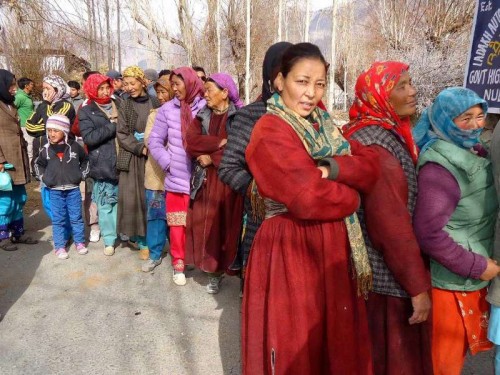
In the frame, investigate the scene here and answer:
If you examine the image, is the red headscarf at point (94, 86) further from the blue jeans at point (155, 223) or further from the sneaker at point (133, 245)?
the sneaker at point (133, 245)

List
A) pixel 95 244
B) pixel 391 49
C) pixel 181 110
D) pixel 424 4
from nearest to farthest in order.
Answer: pixel 181 110 < pixel 95 244 < pixel 424 4 < pixel 391 49

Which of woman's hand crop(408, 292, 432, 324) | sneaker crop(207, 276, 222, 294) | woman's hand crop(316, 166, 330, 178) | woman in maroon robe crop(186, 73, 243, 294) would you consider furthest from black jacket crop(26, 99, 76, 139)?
woman's hand crop(408, 292, 432, 324)

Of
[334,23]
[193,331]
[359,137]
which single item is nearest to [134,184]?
[193,331]

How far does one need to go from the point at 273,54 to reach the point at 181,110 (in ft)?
4.24

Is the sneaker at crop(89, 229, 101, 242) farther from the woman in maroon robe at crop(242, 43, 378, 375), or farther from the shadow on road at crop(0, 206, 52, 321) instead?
the woman in maroon robe at crop(242, 43, 378, 375)

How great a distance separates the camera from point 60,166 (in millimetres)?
4246

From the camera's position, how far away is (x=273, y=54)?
8.38 feet

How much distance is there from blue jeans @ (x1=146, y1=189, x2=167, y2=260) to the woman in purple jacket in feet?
0.71

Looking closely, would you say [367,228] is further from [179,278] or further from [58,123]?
[58,123]

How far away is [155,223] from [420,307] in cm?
280

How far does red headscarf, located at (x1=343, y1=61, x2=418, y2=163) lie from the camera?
1.91 meters

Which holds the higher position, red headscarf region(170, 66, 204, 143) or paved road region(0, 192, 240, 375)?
red headscarf region(170, 66, 204, 143)

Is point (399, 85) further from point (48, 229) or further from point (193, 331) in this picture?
point (48, 229)

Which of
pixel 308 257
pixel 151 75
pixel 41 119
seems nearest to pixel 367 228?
pixel 308 257
